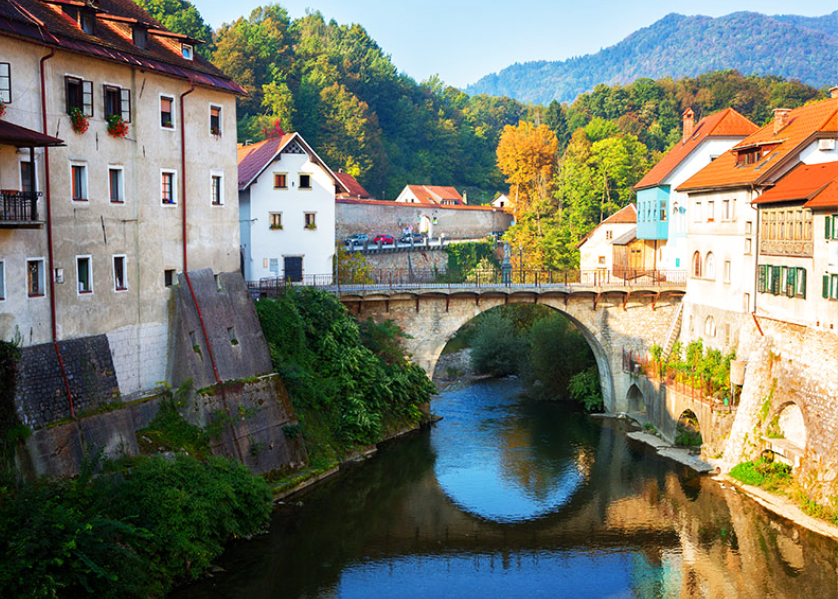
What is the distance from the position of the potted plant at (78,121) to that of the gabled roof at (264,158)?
14056 millimetres

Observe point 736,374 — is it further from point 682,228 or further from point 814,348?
point 682,228

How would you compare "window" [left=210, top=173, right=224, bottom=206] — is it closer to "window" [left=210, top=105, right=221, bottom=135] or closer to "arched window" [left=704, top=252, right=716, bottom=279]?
"window" [left=210, top=105, right=221, bottom=135]

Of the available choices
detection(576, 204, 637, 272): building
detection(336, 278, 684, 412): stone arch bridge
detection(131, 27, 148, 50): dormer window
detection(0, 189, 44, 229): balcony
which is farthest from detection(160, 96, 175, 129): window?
detection(576, 204, 637, 272): building

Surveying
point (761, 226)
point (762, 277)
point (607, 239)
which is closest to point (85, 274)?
point (762, 277)

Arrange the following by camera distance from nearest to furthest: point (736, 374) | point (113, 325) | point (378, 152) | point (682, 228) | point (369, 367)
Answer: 1. point (113, 325)
2. point (736, 374)
3. point (369, 367)
4. point (682, 228)
5. point (378, 152)

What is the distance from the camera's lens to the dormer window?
87.1 ft

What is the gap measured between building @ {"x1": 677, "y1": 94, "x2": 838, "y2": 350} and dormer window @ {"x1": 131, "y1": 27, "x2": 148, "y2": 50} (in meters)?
22.2

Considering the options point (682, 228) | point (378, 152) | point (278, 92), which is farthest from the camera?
point (378, 152)

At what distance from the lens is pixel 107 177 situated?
24.8 meters

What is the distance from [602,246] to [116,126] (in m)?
34.9

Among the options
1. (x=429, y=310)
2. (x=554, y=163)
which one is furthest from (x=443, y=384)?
(x=554, y=163)

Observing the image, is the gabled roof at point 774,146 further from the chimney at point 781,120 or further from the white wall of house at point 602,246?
the white wall of house at point 602,246

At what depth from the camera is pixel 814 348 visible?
1087 inches

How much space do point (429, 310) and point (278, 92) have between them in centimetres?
4106
